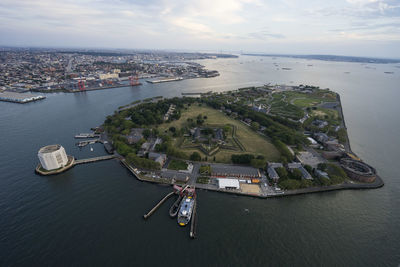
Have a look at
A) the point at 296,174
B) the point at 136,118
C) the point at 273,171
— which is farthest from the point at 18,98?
the point at 296,174

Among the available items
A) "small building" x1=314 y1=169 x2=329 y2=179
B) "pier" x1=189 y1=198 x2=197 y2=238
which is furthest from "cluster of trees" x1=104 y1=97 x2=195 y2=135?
"small building" x1=314 y1=169 x2=329 y2=179

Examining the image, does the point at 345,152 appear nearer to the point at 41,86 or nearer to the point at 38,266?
the point at 38,266

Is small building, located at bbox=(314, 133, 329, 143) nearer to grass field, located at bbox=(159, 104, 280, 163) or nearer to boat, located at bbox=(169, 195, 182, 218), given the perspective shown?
grass field, located at bbox=(159, 104, 280, 163)

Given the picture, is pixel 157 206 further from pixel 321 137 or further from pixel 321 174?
pixel 321 137

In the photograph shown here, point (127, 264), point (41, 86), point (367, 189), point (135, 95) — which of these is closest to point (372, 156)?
point (367, 189)

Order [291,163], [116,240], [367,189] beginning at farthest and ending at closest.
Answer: [291,163] → [367,189] → [116,240]
